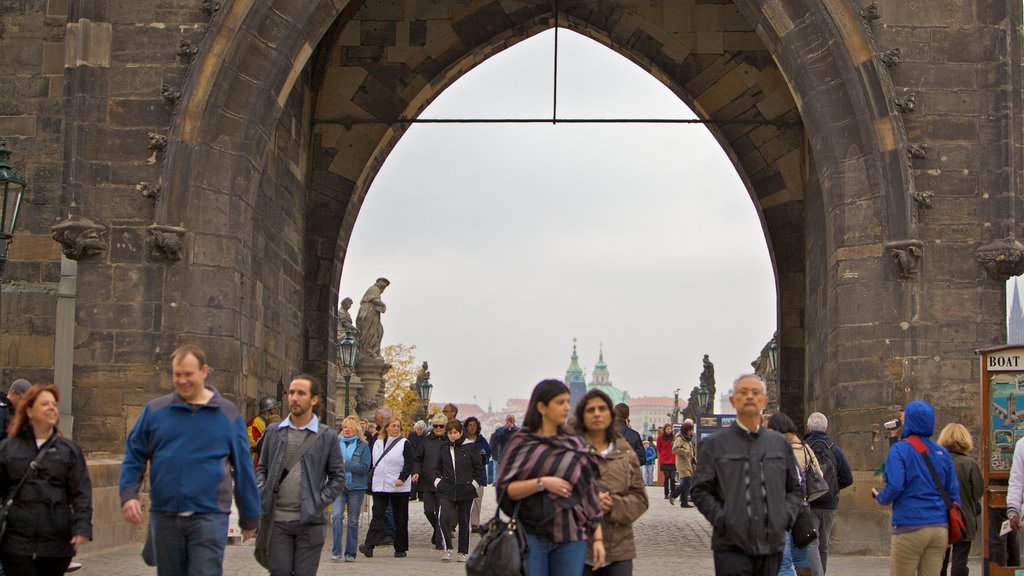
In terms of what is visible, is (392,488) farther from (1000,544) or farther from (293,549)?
(293,549)

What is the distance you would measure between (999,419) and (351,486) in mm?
5969

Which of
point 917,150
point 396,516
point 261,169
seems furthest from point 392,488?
point 917,150

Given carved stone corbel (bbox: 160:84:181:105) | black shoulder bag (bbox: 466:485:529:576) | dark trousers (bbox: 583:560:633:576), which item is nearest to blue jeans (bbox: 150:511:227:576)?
black shoulder bag (bbox: 466:485:529:576)

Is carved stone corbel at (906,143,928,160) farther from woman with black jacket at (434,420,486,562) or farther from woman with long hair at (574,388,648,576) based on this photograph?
woman with long hair at (574,388,648,576)

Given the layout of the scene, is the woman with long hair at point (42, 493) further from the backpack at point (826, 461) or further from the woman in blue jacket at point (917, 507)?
the backpack at point (826, 461)

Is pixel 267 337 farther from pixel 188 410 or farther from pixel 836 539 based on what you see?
pixel 188 410

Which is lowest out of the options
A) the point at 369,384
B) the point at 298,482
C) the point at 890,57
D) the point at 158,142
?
the point at 298,482

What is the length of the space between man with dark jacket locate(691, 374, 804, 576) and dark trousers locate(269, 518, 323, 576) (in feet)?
A: 6.54

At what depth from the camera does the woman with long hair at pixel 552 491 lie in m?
7.25

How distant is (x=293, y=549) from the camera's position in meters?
8.41

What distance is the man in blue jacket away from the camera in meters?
7.37

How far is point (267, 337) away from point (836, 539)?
24.5 ft

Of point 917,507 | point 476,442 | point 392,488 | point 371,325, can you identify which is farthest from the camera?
point 371,325

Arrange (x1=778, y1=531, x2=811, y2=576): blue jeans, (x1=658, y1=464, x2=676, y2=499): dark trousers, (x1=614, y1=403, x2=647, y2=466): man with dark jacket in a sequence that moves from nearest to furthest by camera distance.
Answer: (x1=778, y1=531, x2=811, y2=576): blue jeans, (x1=614, y1=403, x2=647, y2=466): man with dark jacket, (x1=658, y1=464, x2=676, y2=499): dark trousers
